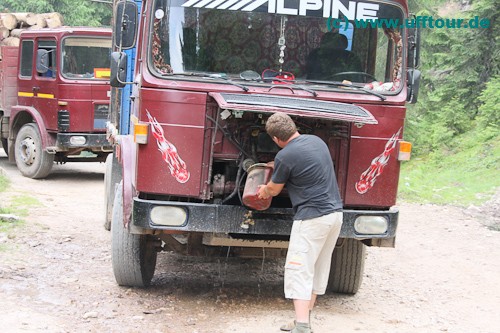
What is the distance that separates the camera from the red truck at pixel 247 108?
19.1 ft

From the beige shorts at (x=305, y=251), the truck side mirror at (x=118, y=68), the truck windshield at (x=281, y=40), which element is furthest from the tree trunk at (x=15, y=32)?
the beige shorts at (x=305, y=251)

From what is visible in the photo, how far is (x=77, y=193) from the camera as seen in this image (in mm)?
12828

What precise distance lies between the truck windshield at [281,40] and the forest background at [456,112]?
7.52m

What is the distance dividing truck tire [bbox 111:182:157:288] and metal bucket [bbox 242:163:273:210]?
1442 mm

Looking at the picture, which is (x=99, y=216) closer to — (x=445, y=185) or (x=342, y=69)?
(x=342, y=69)

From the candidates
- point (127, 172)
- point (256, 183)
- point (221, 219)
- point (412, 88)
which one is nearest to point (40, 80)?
point (127, 172)

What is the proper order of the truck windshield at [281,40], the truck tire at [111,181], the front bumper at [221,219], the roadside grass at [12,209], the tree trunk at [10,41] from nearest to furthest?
1. the front bumper at [221,219]
2. the truck windshield at [281,40]
3. the roadside grass at [12,209]
4. the truck tire at [111,181]
5. the tree trunk at [10,41]

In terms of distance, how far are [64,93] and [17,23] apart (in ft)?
12.2

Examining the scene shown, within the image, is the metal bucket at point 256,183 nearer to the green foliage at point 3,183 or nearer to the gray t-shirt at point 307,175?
the gray t-shirt at point 307,175

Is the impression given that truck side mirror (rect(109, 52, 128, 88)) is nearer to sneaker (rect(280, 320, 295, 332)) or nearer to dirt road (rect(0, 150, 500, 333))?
dirt road (rect(0, 150, 500, 333))

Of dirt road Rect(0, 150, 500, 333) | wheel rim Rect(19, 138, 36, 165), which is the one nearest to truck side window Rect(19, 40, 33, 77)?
wheel rim Rect(19, 138, 36, 165)

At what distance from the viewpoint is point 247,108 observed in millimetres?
5332

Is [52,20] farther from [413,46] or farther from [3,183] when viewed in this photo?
[413,46]

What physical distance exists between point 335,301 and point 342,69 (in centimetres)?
209
